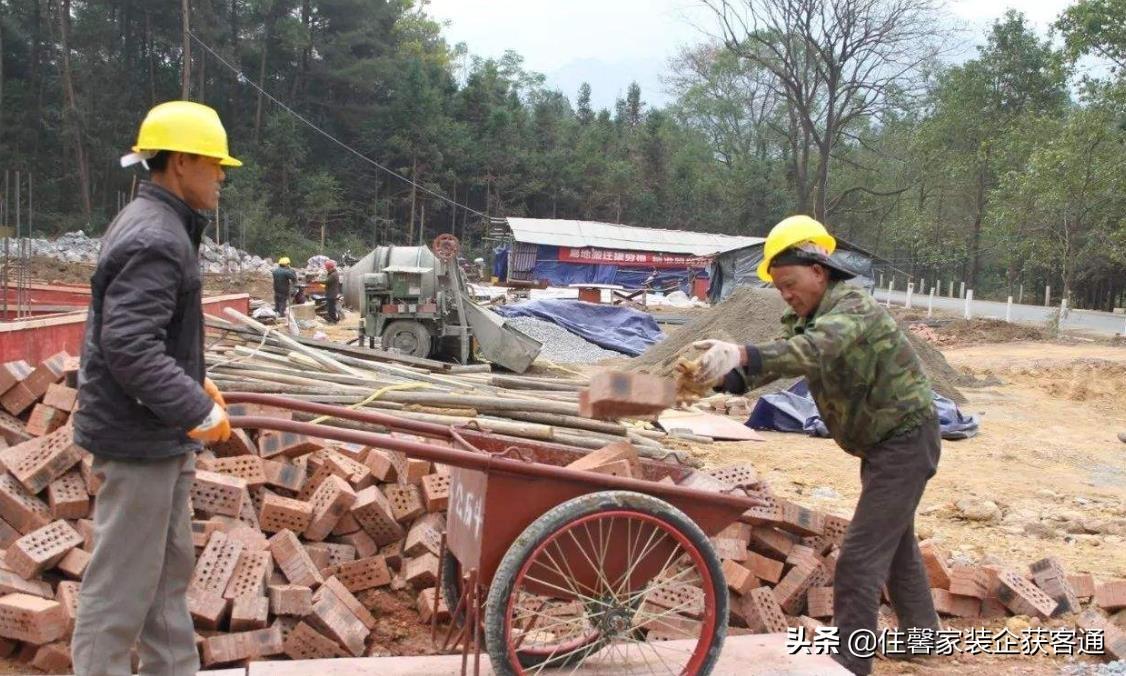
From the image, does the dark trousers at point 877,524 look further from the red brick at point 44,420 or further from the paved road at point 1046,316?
the paved road at point 1046,316

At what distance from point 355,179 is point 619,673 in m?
46.2

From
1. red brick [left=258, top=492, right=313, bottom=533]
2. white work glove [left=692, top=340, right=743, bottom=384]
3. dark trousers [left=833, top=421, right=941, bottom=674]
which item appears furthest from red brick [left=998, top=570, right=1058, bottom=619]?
red brick [left=258, top=492, right=313, bottom=533]

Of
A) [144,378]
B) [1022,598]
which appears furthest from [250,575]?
[1022,598]

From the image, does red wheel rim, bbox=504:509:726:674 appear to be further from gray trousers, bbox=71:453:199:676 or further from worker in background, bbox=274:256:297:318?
worker in background, bbox=274:256:297:318

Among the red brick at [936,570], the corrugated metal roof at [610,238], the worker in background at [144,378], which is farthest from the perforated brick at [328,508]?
the corrugated metal roof at [610,238]

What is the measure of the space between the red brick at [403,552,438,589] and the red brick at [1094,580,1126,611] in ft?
11.2

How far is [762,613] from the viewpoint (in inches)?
163

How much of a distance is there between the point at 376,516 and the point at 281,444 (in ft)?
2.74

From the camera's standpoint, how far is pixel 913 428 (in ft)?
11.6

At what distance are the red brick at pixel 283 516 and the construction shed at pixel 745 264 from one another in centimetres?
2719

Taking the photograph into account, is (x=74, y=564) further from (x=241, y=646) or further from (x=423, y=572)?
(x=423, y=572)

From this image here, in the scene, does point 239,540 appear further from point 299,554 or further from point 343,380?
point 343,380

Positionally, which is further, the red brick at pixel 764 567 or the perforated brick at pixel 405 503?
the perforated brick at pixel 405 503

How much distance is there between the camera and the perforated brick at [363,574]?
4332 millimetres
